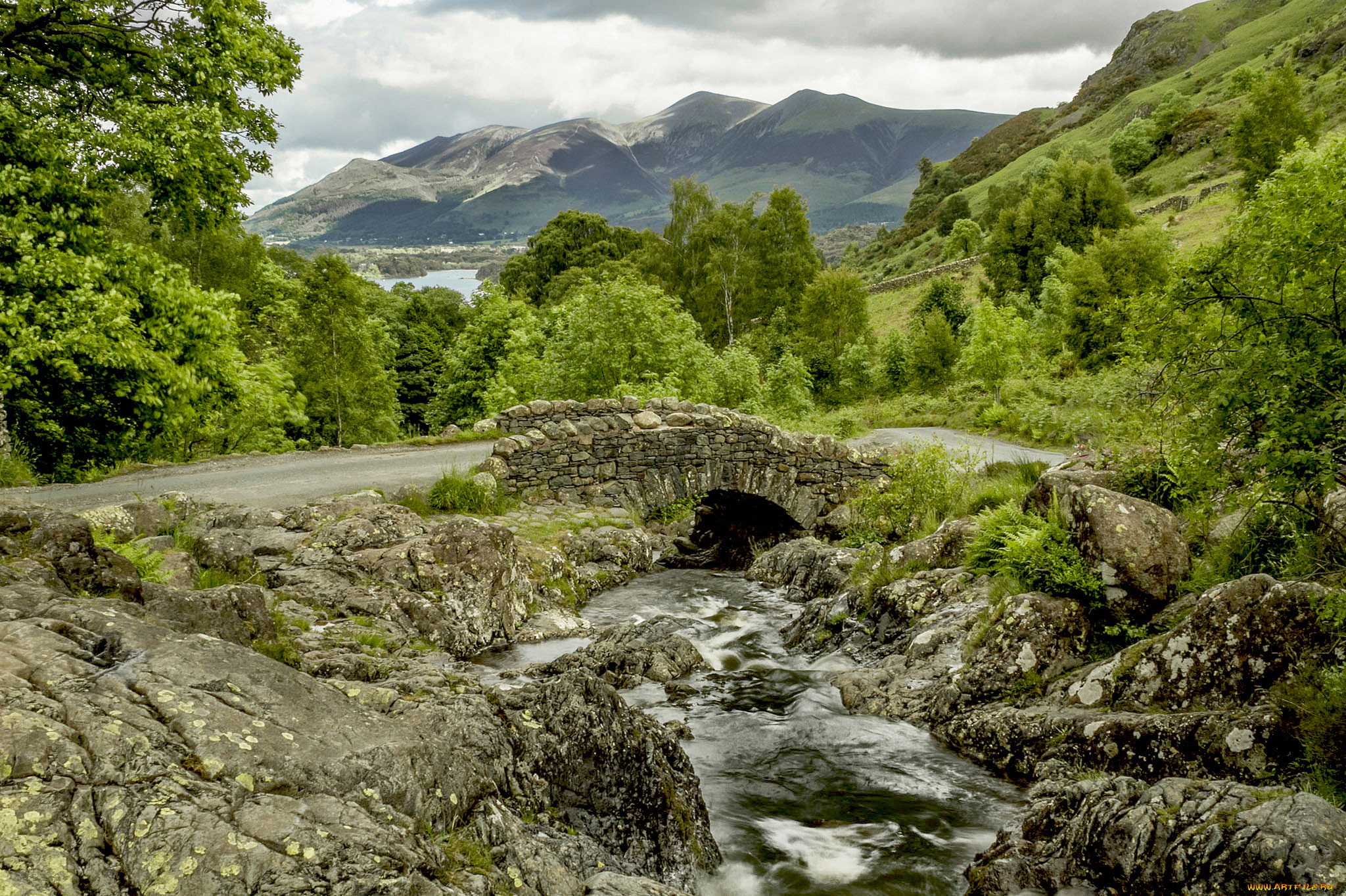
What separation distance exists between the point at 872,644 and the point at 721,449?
7211 mm

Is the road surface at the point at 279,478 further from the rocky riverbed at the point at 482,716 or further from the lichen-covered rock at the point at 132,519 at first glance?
the rocky riverbed at the point at 482,716

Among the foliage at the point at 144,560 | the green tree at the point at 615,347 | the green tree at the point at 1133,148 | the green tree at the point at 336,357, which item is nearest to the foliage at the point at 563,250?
the green tree at the point at 336,357

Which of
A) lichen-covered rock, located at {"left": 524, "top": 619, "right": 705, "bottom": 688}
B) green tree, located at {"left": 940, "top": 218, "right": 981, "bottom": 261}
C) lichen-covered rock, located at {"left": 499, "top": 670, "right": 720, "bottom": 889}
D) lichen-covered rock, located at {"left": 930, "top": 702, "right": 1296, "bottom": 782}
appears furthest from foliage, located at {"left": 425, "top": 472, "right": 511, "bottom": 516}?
green tree, located at {"left": 940, "top": 218, "right": 981, "bottom": 261}

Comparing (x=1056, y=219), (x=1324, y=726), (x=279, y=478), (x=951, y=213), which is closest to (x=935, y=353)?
(x=1056, y=219)

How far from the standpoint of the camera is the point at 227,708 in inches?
130

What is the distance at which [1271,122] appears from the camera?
167 feet

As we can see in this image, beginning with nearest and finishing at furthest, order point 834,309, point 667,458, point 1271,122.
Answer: point 667,458 → point 834,309 → point 1271,122

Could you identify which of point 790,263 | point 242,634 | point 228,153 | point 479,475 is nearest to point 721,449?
point 479,475

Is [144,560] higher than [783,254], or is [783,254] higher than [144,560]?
[783,254]

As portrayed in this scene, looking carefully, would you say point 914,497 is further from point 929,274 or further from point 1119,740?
point 929,274

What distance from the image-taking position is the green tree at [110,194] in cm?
988

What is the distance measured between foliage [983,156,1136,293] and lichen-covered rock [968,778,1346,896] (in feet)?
157

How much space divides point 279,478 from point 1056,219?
50109 mm

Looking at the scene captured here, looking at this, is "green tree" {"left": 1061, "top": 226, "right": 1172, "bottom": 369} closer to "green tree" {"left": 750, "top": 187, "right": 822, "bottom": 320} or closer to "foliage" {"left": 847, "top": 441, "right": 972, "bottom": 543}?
"foliage" {"left": 847, "top": 441, "right": 972, "bottom": 543}
